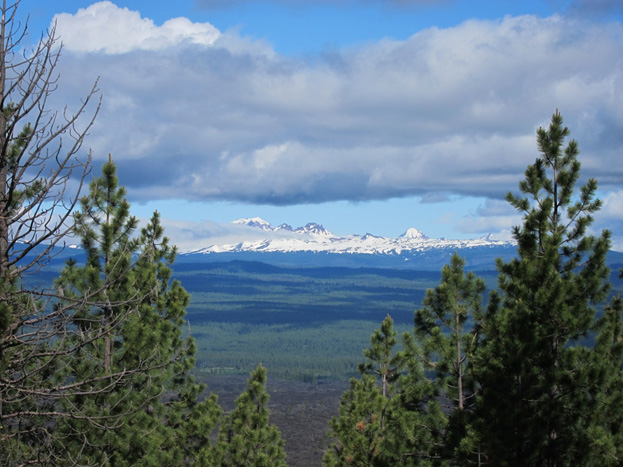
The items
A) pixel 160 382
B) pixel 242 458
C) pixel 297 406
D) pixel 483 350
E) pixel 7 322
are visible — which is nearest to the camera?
pixel 7 322

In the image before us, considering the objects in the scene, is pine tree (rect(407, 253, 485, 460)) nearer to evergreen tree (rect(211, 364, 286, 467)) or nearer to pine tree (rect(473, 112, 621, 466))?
pine tree (rect(473, 112, 621, 466))

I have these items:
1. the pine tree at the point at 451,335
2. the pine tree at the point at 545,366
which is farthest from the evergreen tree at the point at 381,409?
the pine tree at the point at 545,366

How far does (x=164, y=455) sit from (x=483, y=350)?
12739mm

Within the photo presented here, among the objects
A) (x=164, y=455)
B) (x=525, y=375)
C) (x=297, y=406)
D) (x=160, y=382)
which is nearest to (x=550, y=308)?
(x=525, y=375)

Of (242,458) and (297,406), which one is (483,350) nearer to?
(242,458)

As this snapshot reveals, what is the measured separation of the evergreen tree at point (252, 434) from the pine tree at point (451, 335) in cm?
1247

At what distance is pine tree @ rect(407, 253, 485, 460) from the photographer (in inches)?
797

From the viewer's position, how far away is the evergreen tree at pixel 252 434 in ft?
103

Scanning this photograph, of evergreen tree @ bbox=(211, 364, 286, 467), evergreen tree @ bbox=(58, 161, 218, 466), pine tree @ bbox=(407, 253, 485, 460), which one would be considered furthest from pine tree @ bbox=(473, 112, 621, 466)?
evergreen tree @ bbox=(211, 364, 286, 467)

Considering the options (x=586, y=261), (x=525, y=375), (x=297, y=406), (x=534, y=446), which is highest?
(x=586, y=261)

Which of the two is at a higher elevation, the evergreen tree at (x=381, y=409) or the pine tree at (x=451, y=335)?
the pine tree at (x=451, y=335)

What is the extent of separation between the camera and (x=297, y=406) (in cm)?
18475

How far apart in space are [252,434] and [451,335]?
47.6 feet

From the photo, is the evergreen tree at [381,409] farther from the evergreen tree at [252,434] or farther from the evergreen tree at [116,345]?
the evergreen tree at [116,345]
